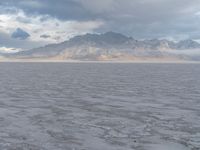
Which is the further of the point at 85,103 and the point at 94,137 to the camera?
the point at 85,103

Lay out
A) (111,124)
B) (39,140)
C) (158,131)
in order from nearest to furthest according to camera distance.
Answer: (39,140), (158,131), (111,124)

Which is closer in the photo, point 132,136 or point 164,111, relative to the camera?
point 132,136

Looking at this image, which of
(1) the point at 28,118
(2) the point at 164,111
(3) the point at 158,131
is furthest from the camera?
(2) the point at 164,111

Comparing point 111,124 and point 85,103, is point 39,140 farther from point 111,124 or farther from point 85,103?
point 85,103

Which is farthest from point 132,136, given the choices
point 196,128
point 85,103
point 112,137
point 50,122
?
point 85,103

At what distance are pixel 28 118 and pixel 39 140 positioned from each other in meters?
6.88

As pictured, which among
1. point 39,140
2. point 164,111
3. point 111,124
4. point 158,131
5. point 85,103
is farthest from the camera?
point 85,103

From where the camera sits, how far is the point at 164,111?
32.0m

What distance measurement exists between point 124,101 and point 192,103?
24.2 feet

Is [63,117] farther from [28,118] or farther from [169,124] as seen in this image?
[169,124]

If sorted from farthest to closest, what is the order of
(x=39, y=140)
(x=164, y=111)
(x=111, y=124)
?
(x=164, y=111) < (x=111, y=124) < (x=39, y=140)

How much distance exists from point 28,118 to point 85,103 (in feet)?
32.9

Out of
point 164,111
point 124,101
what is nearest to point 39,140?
point 164,111

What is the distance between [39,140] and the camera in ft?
70.3
